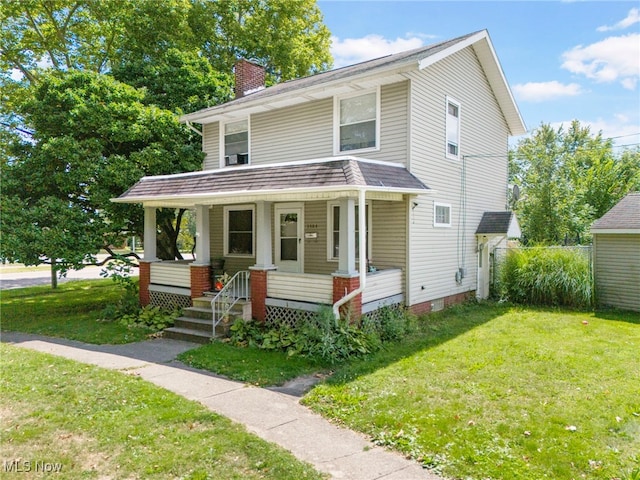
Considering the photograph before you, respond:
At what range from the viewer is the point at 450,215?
12195 millimetres

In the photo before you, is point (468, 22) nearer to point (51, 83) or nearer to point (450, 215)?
point (450, 215)

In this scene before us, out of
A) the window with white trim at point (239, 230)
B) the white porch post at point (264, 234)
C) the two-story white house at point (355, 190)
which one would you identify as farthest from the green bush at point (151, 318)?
the window with white trim at point (239, 230)

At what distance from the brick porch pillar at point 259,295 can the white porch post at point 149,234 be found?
419cm

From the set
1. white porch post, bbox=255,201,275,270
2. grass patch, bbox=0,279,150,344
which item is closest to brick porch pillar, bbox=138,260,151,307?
grass patch, bbox=0,279,150,344

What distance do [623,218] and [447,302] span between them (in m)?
6.01

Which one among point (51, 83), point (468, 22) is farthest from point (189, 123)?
point (468, 22)

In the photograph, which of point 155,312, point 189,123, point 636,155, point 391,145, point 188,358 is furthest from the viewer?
point 636,155

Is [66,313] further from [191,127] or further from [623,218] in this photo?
[623,218]

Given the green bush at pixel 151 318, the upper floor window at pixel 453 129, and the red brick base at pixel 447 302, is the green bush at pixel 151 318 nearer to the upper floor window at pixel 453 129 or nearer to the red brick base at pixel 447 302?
the red brick base at pixel 447 302

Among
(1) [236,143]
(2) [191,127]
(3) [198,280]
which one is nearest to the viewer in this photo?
(3) [198,280]

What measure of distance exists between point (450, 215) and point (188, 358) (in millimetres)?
8250

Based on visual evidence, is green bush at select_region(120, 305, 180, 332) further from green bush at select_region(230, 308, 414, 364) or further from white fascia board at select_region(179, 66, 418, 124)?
white fascia board at select_region(179, 66, 418, 124)

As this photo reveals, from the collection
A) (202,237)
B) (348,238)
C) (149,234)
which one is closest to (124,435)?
(348,238)

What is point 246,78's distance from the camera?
51.3ft
